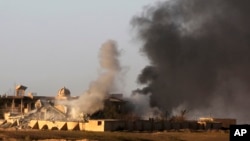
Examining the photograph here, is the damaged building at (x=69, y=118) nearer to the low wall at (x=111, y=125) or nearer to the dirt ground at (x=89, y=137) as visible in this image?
the low wall at (x=111, y=125)

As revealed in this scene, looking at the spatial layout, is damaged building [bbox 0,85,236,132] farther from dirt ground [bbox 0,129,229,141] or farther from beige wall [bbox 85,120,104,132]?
dirt ground [bbox 0,129,229,141]

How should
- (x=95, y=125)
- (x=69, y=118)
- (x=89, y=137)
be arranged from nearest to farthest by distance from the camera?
1. (x=89, y=137)
2. (x=95, y=125)
3. (x=69, y=118)

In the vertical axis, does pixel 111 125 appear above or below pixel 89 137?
above

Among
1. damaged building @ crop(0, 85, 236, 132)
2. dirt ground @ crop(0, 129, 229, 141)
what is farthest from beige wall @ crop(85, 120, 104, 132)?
dirt ground @ crop(0, 129, 229, 141)

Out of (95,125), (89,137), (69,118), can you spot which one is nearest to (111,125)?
(95,125)

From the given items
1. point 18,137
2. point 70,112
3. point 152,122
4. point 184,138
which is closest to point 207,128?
point 152,122

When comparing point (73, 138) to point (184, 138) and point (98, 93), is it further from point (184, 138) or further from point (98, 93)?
point (98, 93)

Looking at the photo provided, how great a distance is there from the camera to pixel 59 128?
73.4 metres

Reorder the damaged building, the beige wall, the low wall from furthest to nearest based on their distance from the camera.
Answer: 1. the damaged building
2. the low wall
3. the beige wall

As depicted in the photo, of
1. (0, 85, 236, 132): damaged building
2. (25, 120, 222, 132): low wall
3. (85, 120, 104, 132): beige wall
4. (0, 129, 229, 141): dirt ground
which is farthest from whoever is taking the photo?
(0, 85, 236, 132): damaged building

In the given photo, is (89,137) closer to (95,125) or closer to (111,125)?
(95,125)

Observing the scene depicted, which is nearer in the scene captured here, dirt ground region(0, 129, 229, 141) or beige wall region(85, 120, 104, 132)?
dirt ground region(0, 129, 229, 141)

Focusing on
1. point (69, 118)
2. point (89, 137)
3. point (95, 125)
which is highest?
point (69, 118)

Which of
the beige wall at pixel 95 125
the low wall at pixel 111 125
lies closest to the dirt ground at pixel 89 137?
the low wall at pixel 111 125
